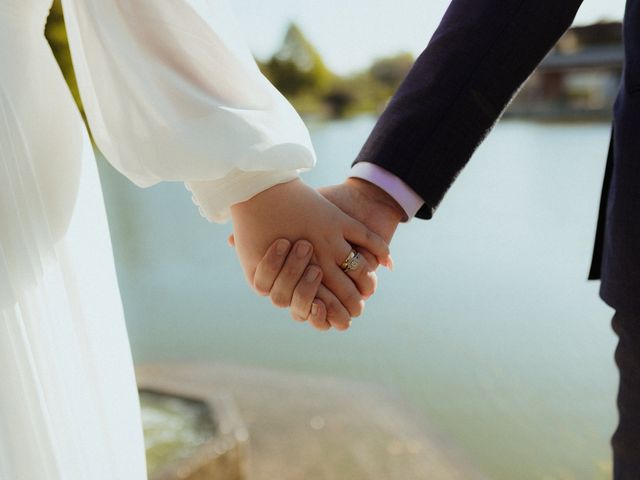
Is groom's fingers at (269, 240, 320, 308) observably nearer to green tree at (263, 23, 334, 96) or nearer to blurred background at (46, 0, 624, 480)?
blurred background at (46, 0, 624, 480)

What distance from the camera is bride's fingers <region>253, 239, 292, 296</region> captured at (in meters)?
0.84

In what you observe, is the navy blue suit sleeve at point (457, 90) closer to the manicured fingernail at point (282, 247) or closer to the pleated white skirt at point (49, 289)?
the manicured fingernail at point (282, 247)

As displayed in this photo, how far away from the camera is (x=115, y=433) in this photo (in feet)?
2.49

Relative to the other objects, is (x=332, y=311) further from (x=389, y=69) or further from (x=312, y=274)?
(x=389, y=69)

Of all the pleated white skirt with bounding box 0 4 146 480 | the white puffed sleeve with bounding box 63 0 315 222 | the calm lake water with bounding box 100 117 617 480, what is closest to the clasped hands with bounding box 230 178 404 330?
the white puffed sleeve with bounding box 63 0 315 222

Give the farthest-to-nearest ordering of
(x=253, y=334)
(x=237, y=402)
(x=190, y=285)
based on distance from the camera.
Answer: (x=190, y=285) < (x=253, y=334) < (x=237, y=402)

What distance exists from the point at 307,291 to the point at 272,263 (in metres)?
0.07

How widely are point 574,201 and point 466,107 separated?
10809mm

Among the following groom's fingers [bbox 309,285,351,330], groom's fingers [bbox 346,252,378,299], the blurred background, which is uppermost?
groom's fingers [bbox 346,252,378,299]

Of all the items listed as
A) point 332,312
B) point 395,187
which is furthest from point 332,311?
point 395,187

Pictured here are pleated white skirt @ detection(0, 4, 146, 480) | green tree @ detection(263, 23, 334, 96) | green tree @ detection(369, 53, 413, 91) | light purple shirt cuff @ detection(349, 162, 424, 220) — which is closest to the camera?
pleated white skirt @ detection(0, 4, 146, 480)

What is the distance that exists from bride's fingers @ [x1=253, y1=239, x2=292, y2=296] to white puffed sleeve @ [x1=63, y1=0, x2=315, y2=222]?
145 millimetres

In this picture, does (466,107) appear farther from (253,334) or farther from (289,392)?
(253,334)

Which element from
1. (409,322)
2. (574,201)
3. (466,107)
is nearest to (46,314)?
(466,107)
